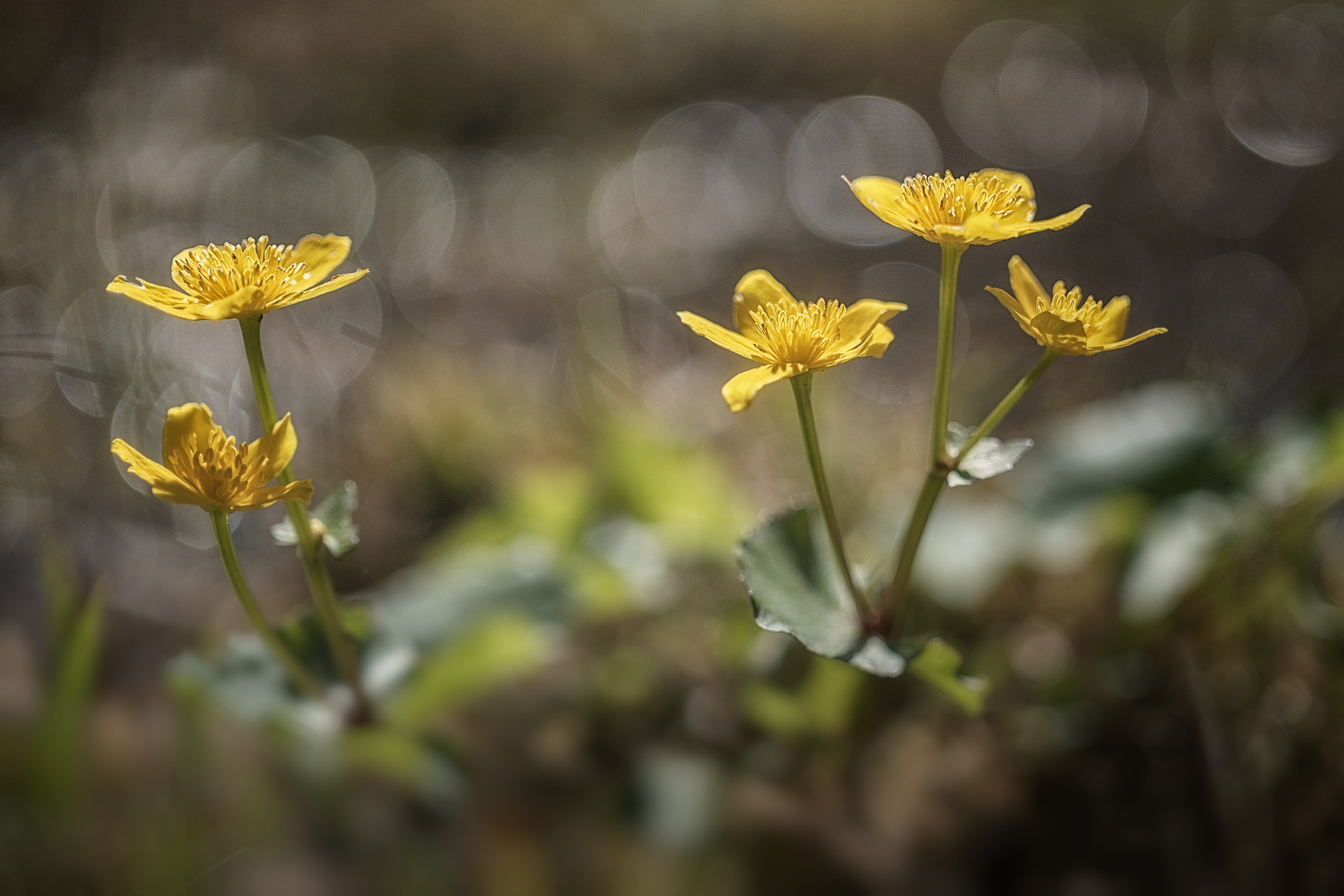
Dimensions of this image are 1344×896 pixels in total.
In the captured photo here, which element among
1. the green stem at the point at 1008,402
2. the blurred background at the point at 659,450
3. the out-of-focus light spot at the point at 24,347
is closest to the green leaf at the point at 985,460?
the green stem at the point at 1008,402

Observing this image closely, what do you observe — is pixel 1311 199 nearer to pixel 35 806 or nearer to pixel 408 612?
pixel 408 612

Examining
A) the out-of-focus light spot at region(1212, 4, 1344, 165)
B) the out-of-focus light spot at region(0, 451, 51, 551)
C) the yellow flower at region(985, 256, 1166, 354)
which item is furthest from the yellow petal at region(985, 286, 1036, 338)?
the out-of-focus light spot at region(1212, 4, 1344, 165)

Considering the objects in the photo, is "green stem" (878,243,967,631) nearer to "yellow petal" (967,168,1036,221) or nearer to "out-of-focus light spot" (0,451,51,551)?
"yellow petal" (967,168,1036,221)

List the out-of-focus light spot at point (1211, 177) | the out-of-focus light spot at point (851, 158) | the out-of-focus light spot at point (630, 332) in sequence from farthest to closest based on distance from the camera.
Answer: the out-of-focus light spot at point (851, 158)
the out-of-focus light spot at point (1211, 177)
the out-of-focus light spot at point (630, 332)

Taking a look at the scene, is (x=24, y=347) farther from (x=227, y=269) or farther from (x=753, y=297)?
(x=753, y=297)

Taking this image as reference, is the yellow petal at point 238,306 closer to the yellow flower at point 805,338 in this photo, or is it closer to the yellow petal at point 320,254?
the yellow petal at point 320,254

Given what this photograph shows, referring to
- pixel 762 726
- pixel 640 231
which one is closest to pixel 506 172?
pixel 640 231
